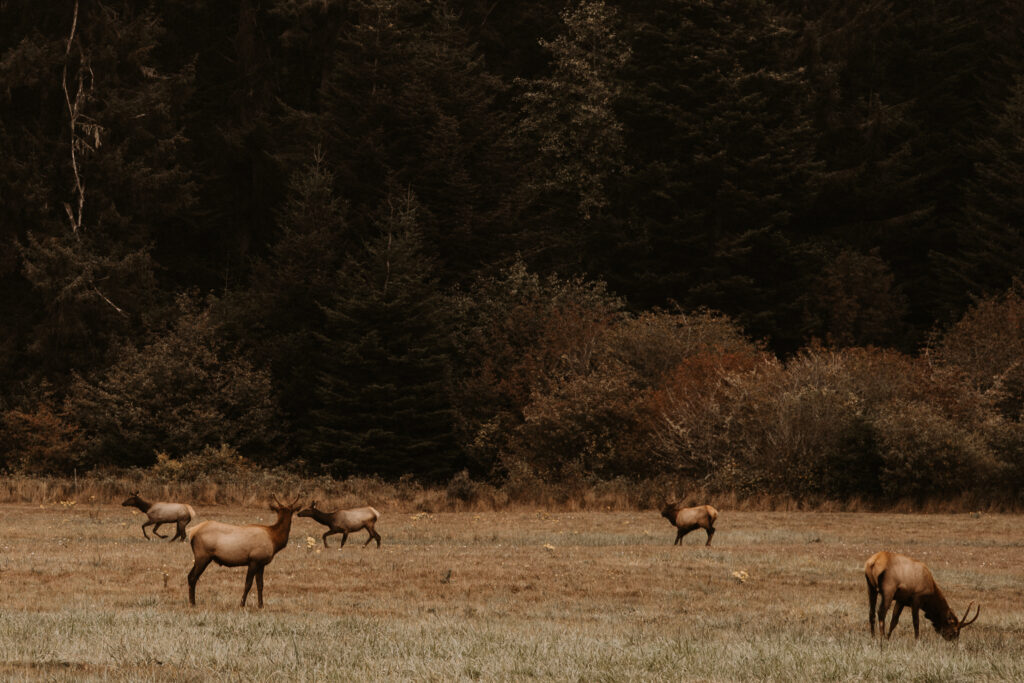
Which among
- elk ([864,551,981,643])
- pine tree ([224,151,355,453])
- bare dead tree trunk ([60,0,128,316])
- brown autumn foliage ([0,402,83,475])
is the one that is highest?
bare dead tree trunk ([60,0,128,316])

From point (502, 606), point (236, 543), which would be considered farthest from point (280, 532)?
point (502, 606)

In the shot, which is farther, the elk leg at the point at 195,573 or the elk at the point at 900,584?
the elk leg at the point at 195,573

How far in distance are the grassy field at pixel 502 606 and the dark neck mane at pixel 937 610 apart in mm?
274

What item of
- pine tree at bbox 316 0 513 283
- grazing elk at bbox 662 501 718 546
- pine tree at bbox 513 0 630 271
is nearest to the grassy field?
Answer: grazing elk at bbox 662 501 718 546

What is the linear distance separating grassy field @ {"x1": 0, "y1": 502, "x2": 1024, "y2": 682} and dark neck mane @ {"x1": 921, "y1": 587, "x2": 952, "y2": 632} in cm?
27

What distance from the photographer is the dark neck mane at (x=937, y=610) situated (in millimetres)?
14703

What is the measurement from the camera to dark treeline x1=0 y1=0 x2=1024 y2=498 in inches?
2125

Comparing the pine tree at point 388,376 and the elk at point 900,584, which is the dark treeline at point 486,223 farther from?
the elk at point 900,584

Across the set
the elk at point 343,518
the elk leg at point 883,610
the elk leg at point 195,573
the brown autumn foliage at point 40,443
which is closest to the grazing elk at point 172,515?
the elk at point 343,518

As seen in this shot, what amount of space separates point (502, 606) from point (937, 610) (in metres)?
5.55

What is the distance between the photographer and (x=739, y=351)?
50.1 metres

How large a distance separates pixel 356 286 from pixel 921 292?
101 feet

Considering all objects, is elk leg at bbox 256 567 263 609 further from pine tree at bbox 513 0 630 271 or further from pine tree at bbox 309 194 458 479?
pine tree at bbox 513 0 630 271

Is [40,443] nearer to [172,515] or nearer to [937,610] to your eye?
[172,515]
